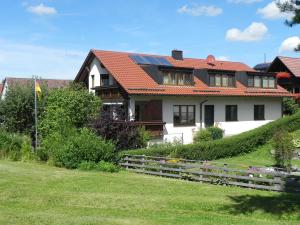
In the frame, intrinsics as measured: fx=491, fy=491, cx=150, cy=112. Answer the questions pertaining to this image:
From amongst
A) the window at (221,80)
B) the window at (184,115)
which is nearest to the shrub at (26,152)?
the window at (184,115)

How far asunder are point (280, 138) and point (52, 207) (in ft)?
48.6

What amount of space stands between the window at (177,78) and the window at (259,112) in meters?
6.94

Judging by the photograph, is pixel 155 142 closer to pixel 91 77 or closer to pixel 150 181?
pixel 91 77

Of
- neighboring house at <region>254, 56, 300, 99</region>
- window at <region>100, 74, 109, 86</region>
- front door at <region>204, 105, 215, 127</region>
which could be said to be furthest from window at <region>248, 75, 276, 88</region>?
window at <region>100, 74, 109, 86</region>

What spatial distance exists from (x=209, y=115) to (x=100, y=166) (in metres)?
15.5

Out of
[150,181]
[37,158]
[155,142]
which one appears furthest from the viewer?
[155,142]

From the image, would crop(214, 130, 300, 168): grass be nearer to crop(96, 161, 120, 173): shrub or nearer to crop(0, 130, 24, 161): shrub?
crop(96, 161, 120, 173): shrub

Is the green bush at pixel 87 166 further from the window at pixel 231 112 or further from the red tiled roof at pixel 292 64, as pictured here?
the red tiled roof at pixel 292 64

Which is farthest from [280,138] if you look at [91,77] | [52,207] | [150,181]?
[91,77]

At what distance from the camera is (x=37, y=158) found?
88.5 ft

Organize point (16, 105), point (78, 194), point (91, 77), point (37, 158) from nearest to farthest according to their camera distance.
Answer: point (78, 194), point (37, 158), point (16, 105), point (91, 77)

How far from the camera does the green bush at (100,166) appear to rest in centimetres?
2242

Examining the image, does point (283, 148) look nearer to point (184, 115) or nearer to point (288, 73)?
point (184, 115)

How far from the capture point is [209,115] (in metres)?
36.4
